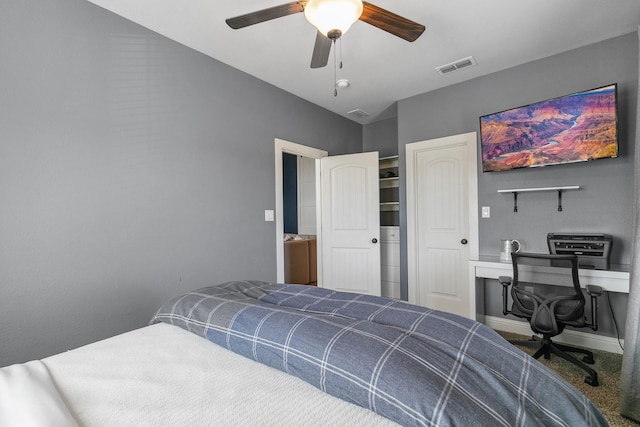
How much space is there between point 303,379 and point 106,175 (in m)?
1.95

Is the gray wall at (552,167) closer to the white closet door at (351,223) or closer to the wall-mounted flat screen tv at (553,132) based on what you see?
the wall-mounted flat screen tv at (553,132)

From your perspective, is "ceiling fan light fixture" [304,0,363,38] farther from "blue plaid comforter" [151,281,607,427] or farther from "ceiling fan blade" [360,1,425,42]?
"blue plaid comforter" [151,281,607,427]

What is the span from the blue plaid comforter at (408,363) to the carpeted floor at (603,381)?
129 cm

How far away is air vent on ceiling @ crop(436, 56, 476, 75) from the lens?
2.74 meters

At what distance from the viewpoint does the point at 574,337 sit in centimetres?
261

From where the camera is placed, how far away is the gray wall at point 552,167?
2393 millimetres

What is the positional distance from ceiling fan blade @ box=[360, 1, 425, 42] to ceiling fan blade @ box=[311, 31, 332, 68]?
248 millimetres

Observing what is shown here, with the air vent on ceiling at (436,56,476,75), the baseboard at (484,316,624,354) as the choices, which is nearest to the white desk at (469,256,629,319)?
the baseboard at (484,316,624,354)

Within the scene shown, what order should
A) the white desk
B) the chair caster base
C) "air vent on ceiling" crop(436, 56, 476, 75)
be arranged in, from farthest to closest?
"air vent on ceiling" crop(436, 56, 476, 75) → the white desk → the chair caster base

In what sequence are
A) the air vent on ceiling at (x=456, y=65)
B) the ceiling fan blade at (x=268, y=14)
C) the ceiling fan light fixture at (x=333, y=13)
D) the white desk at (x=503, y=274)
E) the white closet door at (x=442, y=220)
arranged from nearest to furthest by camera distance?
the ceiling fan light fixture at (x=333, y=13)
the ceiling fan blade at (x=268, y=14)
the white desk at (x=503, y=274)
the air vent on ceiling at (x=456, y=65)
the white closet door at (x=442, y=220)

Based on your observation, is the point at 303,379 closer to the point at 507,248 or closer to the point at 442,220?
the point at 507,248

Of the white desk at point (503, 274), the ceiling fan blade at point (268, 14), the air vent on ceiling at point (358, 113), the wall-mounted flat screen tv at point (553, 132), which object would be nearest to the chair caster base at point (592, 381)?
the white desk at point (503, 274)

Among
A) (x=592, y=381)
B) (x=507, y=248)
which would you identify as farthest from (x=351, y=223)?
(x=592, y=381)

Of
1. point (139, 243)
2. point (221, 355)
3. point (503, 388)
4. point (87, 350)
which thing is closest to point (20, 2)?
point (139, 243)
